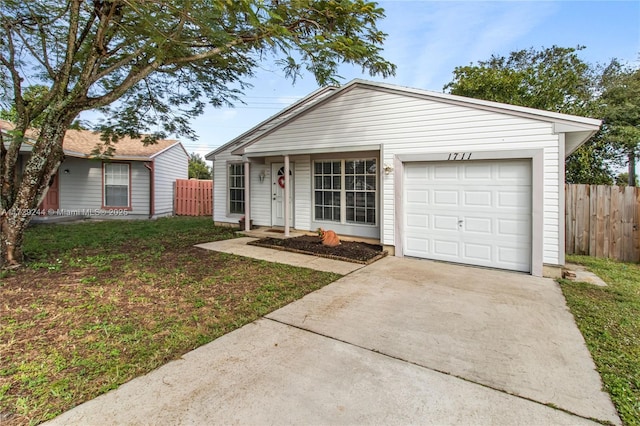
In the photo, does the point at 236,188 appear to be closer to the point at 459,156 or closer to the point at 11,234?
the point at 11,234

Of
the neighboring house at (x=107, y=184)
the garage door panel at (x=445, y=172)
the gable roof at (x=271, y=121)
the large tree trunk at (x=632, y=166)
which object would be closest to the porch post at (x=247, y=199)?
the gable roof at (x=271, y=121)

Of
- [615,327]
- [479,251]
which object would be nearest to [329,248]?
[479,251]

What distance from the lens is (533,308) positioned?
4172mm

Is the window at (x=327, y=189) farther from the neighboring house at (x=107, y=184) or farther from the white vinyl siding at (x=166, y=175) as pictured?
the white vinyl siding at (x=166, y=175)

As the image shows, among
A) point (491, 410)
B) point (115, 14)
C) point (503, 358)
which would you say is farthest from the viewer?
point (115, 14)

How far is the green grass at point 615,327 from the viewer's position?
95.5 inches

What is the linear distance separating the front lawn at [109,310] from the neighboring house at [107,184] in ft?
25.9

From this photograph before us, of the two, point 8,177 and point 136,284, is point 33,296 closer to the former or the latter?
point 136,284

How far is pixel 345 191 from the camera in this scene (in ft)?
28.3

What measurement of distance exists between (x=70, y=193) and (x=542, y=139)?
17.7 m

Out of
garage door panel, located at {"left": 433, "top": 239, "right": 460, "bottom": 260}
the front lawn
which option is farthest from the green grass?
the front lawn

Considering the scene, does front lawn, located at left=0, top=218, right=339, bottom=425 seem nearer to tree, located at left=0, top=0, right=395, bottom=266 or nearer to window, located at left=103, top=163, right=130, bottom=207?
tree, located at left=0, top=0, right=395, bottom=266

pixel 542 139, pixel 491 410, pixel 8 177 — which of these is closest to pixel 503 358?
pixel 491 410

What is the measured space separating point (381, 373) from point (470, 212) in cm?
470
